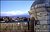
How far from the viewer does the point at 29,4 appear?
6.48 ft

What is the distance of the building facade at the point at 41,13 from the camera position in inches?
76.3

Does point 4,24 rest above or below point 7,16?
below

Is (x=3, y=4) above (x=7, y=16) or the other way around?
above

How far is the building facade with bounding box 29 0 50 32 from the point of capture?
1938 mm

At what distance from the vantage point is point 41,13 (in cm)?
196

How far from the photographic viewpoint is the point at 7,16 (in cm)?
198

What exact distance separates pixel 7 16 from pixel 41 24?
23.3 inches

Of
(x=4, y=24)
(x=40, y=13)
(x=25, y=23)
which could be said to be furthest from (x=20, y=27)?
(x=40, y=13)

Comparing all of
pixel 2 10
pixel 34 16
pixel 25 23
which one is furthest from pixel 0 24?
pixel 34 16

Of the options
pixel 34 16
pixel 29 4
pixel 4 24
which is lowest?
pixel 4 24

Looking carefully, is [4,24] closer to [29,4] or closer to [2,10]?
[2,10]

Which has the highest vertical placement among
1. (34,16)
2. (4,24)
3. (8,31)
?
(34,16)

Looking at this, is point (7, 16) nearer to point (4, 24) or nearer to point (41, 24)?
point (4, 24)

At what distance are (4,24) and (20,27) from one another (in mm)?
277
